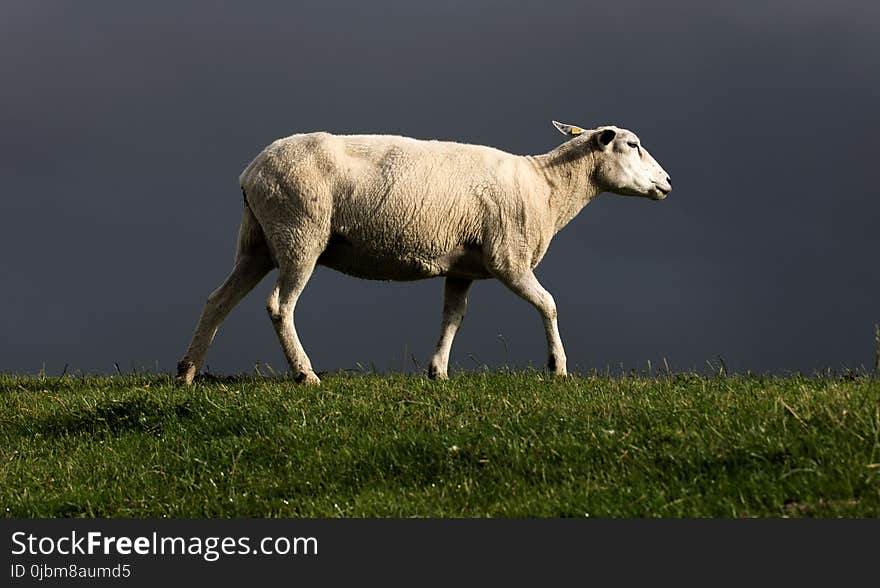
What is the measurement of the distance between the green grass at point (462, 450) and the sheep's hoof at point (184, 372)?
1.10m

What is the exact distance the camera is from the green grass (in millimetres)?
7871

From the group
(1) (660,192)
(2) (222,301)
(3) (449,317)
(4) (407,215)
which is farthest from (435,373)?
(1) (660,192)

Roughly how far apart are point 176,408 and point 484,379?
11.9 ft

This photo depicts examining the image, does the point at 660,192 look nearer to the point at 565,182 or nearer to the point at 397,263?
the point at 565,182

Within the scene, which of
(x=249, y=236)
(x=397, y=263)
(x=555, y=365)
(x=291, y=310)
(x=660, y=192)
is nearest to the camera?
(x=291, y=310)

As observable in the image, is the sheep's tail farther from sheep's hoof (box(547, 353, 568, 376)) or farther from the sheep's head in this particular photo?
the sheep's head

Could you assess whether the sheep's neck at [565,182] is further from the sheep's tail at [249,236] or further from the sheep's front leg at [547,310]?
the sheep's tail at [249,236]

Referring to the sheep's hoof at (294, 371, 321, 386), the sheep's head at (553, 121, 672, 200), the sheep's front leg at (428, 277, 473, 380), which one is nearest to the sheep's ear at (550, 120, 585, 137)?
the sheep's head at (553, 121, 672, 200)

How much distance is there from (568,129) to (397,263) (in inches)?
136

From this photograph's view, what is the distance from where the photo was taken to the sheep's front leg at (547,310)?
13758mm

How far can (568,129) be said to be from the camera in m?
15.2

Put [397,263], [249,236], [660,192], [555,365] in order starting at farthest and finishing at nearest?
1. [660,192]
2. [249,236]
3. [555,365]
4. [397,263]

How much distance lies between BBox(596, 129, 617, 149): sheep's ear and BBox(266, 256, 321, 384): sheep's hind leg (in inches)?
168

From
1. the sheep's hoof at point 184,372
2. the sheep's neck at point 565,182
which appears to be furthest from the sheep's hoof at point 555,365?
the sheep's hoof at point 184,372
